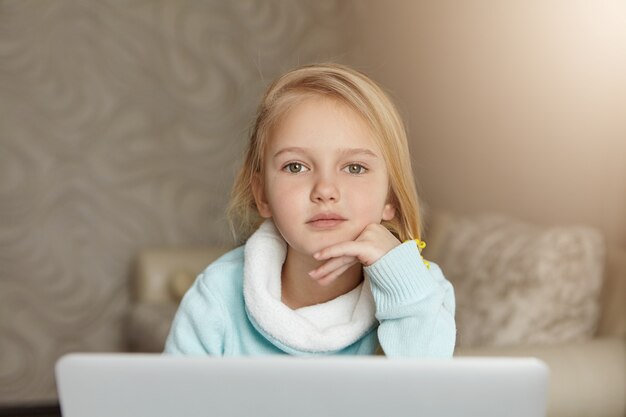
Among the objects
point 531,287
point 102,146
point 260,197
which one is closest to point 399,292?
point 260,197

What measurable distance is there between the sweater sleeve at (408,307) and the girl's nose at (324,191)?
0.30ft

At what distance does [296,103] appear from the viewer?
3.28 ft

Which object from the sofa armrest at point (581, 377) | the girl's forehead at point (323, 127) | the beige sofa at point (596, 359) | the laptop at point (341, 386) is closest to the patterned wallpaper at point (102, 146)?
the beige sofa at point (596, 359)

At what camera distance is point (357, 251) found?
0.92m

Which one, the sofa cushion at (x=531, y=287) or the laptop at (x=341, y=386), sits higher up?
the laptop at (x=341, y=386)

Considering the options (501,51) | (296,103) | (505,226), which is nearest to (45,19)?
(501,51)

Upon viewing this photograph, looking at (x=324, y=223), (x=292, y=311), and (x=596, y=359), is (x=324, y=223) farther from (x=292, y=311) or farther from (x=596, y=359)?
(x=596, y=359)

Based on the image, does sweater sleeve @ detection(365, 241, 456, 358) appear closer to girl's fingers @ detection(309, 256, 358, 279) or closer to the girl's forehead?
girl's fingers @ detection(309, 256, 358, 279)

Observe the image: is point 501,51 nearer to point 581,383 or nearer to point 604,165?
point 604,165

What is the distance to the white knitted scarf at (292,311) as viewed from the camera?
97 centimetres

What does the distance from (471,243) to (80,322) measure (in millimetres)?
2000

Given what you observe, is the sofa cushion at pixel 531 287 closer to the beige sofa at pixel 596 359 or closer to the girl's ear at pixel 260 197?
the beige sofa at pixel 596 359

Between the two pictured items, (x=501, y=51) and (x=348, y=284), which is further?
(x=501, y=51)

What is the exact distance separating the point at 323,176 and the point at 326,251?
89 millimetres
